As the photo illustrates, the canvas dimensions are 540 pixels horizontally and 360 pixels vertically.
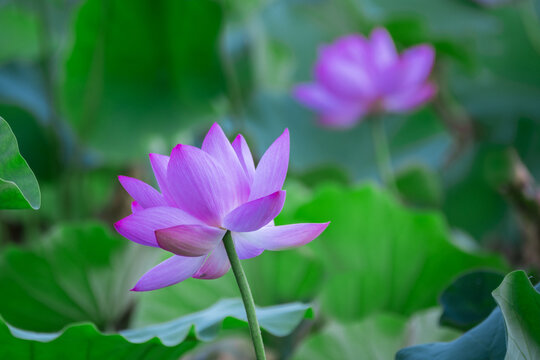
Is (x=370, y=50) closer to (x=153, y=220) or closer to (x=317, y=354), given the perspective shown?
(x=317, y=354)

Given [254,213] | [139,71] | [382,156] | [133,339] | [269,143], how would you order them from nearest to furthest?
1. [254,213]
2. [133,339]
3. [139,71]
4. [382,156]
5. [269,143]

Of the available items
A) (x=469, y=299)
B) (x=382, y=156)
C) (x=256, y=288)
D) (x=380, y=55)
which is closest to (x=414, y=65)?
(x=380, y=55)

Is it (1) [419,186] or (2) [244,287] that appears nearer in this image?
(2) [244,287]

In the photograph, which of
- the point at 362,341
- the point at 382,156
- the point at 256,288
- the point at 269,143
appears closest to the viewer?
the point at 362,341

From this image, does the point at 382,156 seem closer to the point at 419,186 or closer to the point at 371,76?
the point at 419,186

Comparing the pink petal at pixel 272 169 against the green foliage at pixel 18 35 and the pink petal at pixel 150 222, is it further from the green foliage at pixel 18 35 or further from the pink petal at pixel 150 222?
the green foliage at pixel 18 35

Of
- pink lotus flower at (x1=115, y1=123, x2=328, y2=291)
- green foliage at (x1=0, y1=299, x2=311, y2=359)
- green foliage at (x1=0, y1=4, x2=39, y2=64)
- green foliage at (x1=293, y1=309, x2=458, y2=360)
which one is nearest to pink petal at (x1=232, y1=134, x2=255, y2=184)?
pink lotus flower at (x1=115, y1=123, x2=328, y2=291)

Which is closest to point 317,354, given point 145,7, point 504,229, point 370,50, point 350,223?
point 350,223

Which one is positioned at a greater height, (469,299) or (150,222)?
(150,222)

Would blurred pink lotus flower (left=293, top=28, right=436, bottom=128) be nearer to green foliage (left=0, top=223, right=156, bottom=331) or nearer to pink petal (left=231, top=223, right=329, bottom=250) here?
green foliage (left=0, top=223, right=156, bottom=331)
